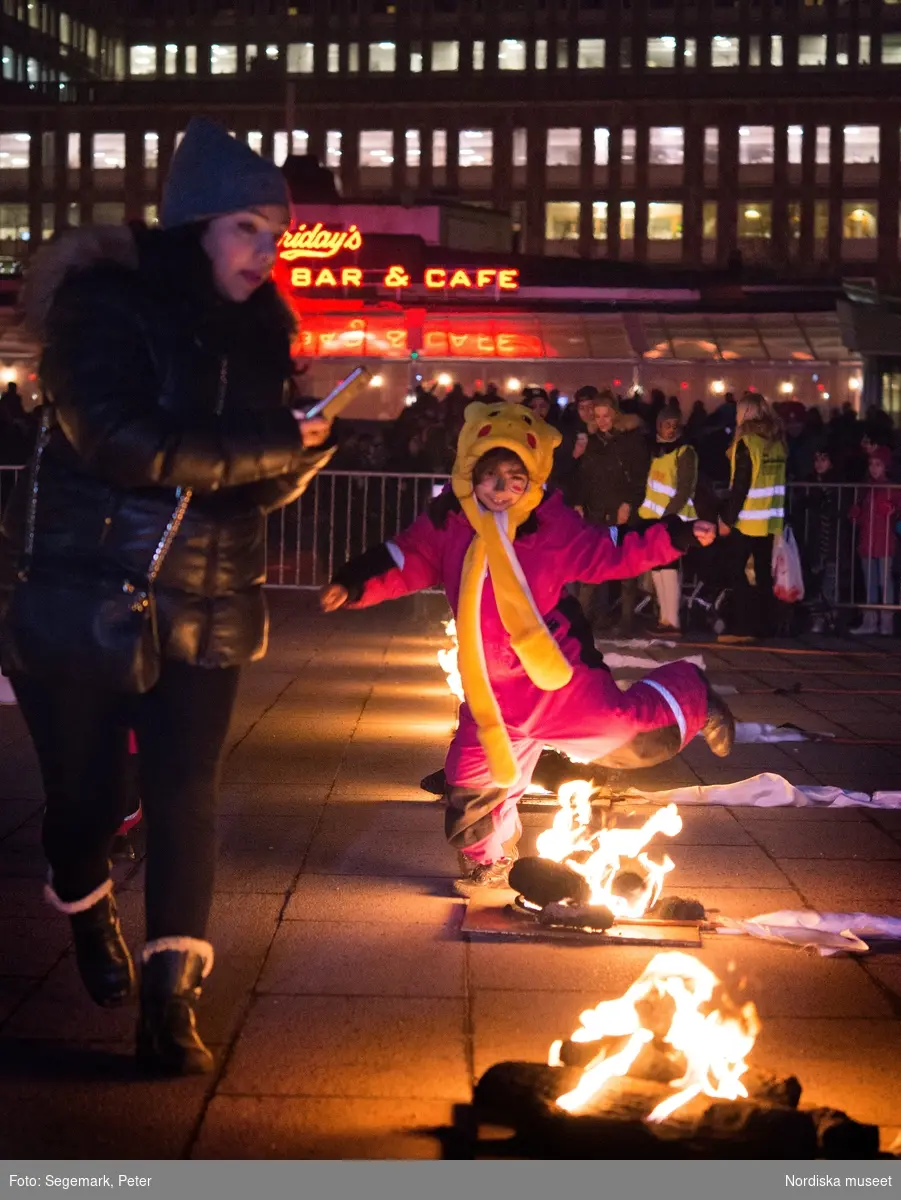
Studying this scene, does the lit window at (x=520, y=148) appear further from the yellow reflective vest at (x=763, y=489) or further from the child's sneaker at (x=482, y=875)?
the child's sneaker at (x=482, y=875)

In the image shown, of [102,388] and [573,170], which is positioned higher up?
[573,170]

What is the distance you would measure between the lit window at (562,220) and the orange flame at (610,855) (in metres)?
102

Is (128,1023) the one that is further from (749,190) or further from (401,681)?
(749,190)

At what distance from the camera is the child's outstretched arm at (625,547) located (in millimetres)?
5816

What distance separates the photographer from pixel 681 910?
5359 mm

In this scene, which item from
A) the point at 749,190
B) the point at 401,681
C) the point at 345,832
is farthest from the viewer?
the point at 749,190

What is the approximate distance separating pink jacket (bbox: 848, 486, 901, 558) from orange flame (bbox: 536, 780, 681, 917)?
1036 centimetres

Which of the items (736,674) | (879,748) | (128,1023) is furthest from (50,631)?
(736,674)

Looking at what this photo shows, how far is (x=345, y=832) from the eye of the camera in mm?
6836

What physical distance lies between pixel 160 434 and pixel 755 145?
10528 cm

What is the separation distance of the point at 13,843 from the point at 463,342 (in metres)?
25.4

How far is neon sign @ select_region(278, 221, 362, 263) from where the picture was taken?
31.6 metres

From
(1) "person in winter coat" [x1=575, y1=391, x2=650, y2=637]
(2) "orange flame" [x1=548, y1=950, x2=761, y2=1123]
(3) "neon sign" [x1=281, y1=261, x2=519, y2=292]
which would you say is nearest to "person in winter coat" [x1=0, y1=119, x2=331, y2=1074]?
(2) "orange flame" [x1=548, y1=950, x2=761, y2=1123]

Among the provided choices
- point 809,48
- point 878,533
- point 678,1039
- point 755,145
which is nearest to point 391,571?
point 678,1039
